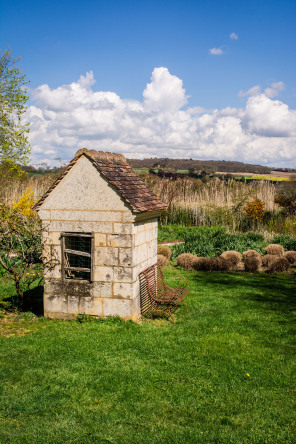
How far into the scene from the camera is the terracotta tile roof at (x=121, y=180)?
7676 mm

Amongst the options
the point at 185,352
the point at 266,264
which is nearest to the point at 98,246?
the point at 185,352

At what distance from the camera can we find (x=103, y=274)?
25.5 ft

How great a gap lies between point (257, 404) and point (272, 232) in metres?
15.5

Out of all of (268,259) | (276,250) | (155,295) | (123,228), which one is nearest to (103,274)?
(123,228)

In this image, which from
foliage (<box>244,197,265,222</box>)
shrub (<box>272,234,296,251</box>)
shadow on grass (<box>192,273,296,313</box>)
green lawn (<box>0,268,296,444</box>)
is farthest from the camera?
foliage (<box>244,197,265,222</box>)

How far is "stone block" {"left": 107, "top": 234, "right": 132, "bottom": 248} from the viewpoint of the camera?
7625 mm

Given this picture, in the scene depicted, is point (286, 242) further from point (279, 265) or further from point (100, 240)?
point (100, 240)

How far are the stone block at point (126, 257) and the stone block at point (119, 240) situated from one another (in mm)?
100

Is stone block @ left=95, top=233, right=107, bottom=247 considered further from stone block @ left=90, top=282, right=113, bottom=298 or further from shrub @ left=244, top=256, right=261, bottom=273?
shrub @ left=244, top=256, right=261, bottom=273

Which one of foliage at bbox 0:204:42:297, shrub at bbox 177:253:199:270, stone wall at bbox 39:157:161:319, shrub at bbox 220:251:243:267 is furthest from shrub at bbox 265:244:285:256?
foliage at bbox 0:204:42:297

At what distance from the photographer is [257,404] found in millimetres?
5004

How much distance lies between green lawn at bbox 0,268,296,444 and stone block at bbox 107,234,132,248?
5.01 ft

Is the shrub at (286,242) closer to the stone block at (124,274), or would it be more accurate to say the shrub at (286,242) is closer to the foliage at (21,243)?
the foliage at (21,243)

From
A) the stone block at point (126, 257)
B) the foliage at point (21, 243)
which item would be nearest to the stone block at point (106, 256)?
the stone block at point (126, 257)
